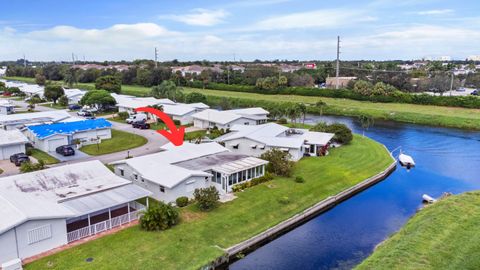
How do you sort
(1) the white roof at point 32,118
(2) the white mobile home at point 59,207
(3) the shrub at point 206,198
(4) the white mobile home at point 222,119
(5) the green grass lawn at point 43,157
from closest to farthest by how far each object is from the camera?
(2) the white mobile home at point 59,207
(3) the shrub at point 206,198
(5) the green grass lawn at point 43,157
(1) the white roof at point 32,118
(4) the white mobile home at point 222,119

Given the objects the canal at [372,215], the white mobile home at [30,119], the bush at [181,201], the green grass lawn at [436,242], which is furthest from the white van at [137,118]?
the green grass lawn at [436,242]

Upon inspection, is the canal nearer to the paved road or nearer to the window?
the window

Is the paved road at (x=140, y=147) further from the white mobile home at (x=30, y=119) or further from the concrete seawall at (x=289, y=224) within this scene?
the concrete seawall at (x=289, y=224)

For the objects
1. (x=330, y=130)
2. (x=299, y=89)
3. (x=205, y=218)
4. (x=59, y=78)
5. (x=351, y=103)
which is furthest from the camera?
(x=59, y=78)

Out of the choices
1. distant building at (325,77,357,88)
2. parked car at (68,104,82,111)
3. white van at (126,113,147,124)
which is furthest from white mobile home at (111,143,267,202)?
distant building at (325,77,357,88)

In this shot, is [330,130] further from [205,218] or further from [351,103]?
[351,103]

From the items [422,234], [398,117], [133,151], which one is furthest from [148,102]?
[422,234]
